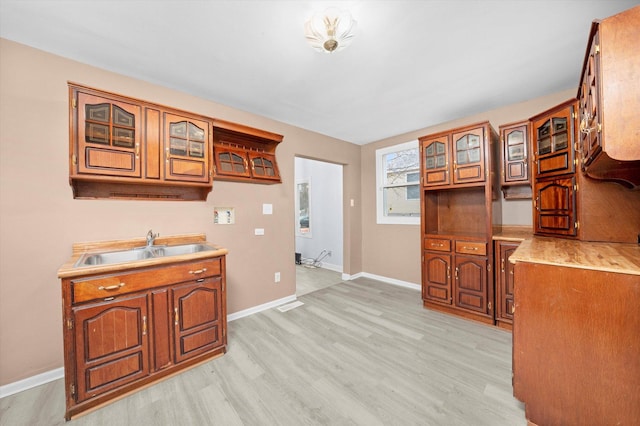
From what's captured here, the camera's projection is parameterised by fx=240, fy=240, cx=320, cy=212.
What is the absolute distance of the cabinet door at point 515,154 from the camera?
104 inches

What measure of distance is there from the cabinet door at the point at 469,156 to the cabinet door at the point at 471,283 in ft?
3.08

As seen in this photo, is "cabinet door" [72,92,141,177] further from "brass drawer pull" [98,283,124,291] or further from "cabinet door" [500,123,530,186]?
"cabinet door" [500,123,530,186]

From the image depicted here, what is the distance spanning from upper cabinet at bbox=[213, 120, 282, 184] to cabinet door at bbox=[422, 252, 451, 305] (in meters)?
2.21

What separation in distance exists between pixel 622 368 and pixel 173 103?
3.70 m

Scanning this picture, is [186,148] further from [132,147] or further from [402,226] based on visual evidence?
[402,226]

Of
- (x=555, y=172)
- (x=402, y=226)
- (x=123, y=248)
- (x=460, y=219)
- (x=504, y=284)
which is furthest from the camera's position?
(x=402, y=226)

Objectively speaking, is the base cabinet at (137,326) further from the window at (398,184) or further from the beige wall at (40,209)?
the window at (398,184)

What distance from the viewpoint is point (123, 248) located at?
2133mm

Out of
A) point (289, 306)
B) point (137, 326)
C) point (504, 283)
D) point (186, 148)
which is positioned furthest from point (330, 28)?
point (289, 306)

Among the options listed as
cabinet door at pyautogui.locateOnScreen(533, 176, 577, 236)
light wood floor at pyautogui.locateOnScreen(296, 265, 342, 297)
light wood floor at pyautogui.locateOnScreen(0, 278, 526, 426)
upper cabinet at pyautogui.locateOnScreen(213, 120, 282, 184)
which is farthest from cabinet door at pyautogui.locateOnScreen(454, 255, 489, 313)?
upper cabinet at pyautogui.locateOnScreen(213, 120, 282, 184)

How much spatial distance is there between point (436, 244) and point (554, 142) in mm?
1520

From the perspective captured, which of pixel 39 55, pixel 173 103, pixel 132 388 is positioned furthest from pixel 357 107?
pixel 132 388

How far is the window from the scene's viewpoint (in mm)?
3898

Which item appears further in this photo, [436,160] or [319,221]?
[319,221]
